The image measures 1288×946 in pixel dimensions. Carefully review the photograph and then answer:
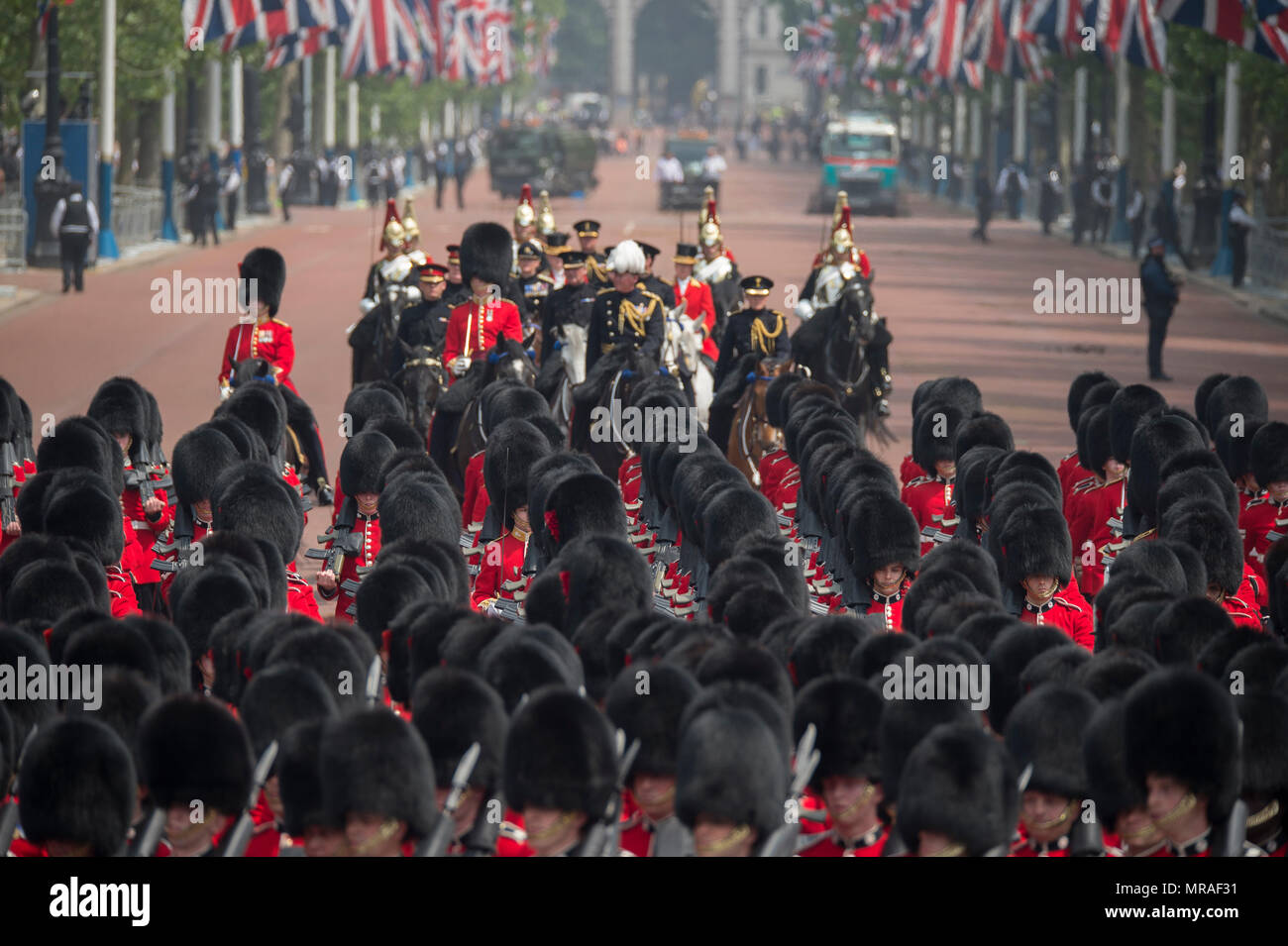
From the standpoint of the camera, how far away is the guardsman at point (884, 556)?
32.4ft

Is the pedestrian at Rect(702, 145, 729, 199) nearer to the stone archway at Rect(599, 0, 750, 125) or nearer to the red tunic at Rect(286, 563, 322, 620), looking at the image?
the red tunic at Rect(286, 563, 322, 620)

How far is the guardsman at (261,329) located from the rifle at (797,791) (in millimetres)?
6620

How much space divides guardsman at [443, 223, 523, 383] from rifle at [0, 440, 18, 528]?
283cm

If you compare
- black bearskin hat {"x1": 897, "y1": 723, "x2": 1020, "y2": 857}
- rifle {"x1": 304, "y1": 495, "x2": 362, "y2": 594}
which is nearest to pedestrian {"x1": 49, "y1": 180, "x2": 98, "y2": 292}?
rifle {"x1": 304, "y1": 495, "x2": 362, "y2": 594}

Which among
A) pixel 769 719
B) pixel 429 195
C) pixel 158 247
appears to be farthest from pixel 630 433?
pixel 429 195

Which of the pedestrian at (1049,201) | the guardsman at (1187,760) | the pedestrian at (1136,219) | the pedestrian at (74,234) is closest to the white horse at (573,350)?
the guardsman at (1187,760)

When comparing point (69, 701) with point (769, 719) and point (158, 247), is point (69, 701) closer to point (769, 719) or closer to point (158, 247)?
point (769, 719)

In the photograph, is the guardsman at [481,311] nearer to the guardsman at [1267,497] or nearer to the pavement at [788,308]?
the pavement at [788,308]

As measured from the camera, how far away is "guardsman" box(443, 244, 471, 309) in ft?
49.5

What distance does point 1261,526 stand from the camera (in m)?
11.2

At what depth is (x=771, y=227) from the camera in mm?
46531

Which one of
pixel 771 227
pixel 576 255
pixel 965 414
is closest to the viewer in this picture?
pixel 965 414

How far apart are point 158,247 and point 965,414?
2669 centimetres
